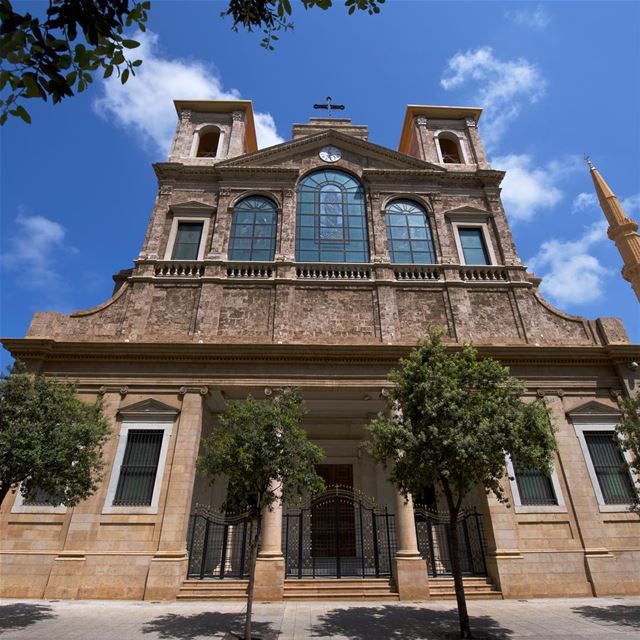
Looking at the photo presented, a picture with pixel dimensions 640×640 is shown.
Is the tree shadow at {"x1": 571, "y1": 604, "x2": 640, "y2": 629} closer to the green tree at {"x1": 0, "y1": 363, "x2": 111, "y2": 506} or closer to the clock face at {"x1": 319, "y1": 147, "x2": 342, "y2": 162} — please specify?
the green tree at {"x1": 0, "y1": 363, "x2": 111, "y2": 506}

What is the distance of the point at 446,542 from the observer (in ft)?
47.9

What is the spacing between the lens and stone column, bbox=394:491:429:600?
11.4 metres

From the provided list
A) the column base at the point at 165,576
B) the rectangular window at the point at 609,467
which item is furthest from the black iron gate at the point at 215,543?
the rectangular window at the point at 609,467

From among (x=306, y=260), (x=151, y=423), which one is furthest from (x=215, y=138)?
(x=151, y=423)

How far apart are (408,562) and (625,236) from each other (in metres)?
21.5

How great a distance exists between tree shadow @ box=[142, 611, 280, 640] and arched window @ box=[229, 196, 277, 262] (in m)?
11.8

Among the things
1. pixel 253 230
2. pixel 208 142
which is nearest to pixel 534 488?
pixel 253 230

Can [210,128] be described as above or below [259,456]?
above

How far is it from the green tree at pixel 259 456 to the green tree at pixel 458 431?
1.85m

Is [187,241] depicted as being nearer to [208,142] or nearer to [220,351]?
[220,351]

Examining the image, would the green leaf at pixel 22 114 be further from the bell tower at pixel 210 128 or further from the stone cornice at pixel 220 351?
the bell tower at pixel 210 128

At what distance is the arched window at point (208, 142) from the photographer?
21.7 meters

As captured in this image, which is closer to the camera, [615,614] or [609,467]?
[615,614]

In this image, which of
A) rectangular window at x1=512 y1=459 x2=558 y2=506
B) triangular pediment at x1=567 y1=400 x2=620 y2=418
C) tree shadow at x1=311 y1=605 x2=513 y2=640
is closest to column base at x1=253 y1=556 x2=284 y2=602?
tree shadow at x1=311 y1=605 x2=513 y2=640
